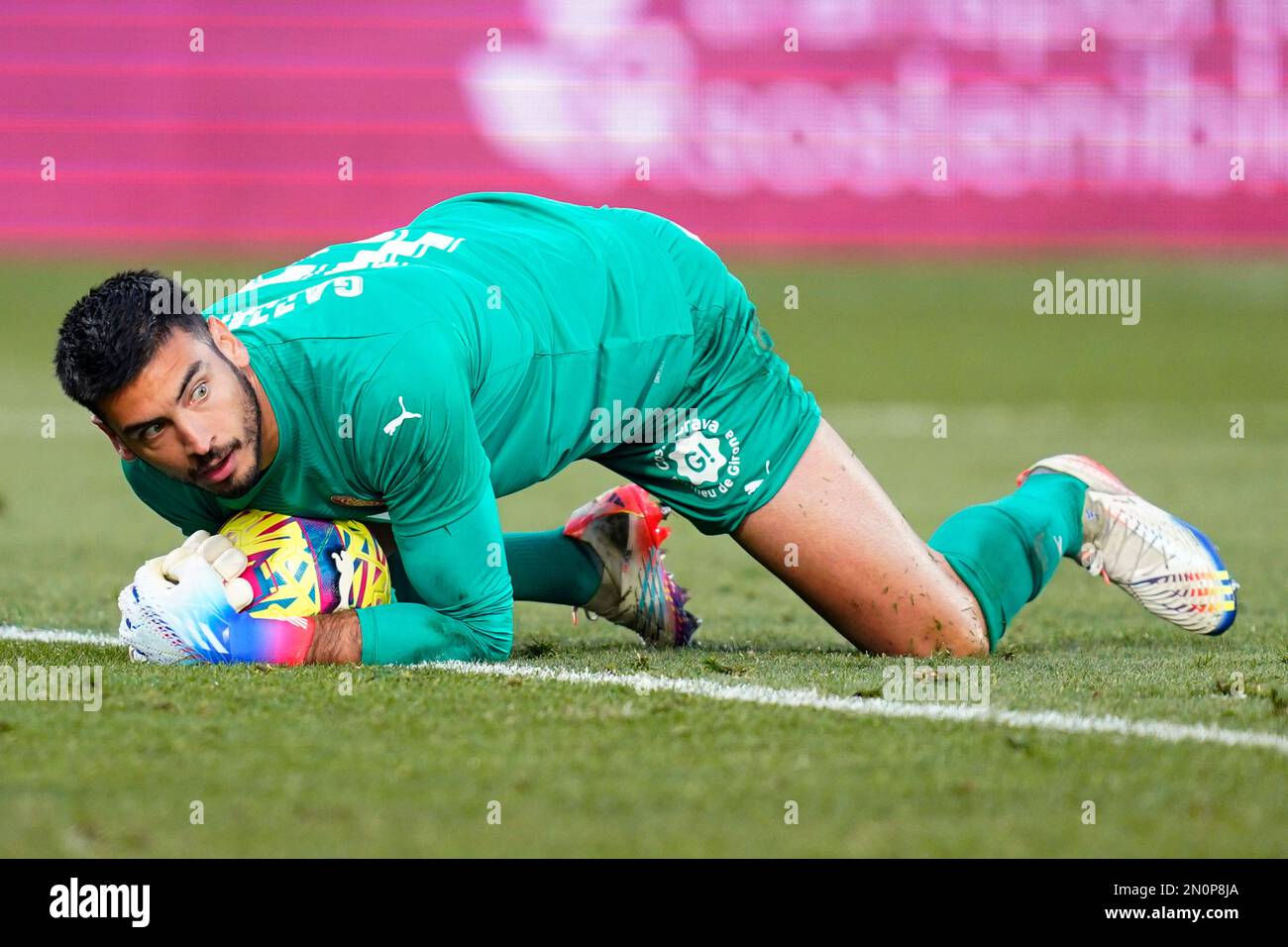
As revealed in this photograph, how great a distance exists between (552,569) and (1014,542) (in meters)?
1.16

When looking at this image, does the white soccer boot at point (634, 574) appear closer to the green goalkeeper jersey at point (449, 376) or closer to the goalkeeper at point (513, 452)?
the goalkeeper at point (513, 452)

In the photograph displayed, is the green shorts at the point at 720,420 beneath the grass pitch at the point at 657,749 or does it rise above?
above

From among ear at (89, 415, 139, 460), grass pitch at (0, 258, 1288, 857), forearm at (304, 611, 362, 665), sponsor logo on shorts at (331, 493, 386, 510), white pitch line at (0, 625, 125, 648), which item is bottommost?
grass pitch at (0, 258, 1288, 857)

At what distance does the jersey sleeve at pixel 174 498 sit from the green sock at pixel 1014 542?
69.4 inches

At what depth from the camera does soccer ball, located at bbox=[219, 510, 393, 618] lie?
346 centimetres

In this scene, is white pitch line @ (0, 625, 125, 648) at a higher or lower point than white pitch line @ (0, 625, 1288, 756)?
higher

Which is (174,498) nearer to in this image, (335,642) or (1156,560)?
(335,642)

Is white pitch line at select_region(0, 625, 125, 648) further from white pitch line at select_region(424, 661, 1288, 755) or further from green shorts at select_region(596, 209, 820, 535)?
green shorts at select_region(596, 209, 820, 535)

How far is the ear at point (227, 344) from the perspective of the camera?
3.19m

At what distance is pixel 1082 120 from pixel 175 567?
10.4m

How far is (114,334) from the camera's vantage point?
3053 millimetres

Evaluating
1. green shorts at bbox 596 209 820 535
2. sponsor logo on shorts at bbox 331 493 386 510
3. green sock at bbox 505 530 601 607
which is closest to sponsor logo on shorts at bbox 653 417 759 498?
green shorts at bbox 596 209 820 535

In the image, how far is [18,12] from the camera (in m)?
12.5

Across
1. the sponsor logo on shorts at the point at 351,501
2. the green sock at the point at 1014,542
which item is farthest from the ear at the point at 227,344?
the green sock at the point at 1014,542
